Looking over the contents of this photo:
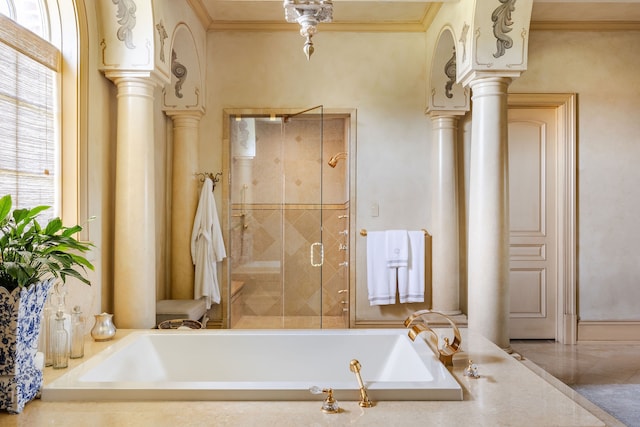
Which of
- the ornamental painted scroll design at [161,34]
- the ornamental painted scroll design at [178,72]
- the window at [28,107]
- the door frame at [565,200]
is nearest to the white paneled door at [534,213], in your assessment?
the door frame at [565,200]

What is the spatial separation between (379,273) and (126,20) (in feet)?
8.99

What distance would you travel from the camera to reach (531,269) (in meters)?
4.66

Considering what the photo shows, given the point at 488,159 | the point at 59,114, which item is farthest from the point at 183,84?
the point at 488,159

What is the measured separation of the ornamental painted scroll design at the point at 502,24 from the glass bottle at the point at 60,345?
263 cm

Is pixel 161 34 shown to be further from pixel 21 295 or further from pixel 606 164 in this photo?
pixel 606 164

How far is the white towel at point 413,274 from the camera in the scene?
177 inches

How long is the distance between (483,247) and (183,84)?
104 inches

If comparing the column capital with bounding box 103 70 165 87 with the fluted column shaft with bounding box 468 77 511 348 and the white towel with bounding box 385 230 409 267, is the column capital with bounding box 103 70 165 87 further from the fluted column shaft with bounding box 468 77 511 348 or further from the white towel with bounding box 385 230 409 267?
the white towel with bounding box 385 230 409 267

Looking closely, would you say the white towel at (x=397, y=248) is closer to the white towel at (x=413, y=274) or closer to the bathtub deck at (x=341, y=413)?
the white towel at (x=413, y=274)

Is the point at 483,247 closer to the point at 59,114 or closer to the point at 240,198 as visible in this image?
the point at 240,198

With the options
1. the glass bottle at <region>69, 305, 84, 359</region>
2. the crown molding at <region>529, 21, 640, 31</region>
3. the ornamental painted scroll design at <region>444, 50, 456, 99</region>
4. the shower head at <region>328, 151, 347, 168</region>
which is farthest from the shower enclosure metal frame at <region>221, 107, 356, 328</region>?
the glass bottle at <region>69, 305, 84, 359</region>

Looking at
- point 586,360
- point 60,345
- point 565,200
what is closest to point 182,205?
point 60,345

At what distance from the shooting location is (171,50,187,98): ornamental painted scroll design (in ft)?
13.4

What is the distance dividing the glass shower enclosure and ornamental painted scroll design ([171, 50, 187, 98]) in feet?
2.03
